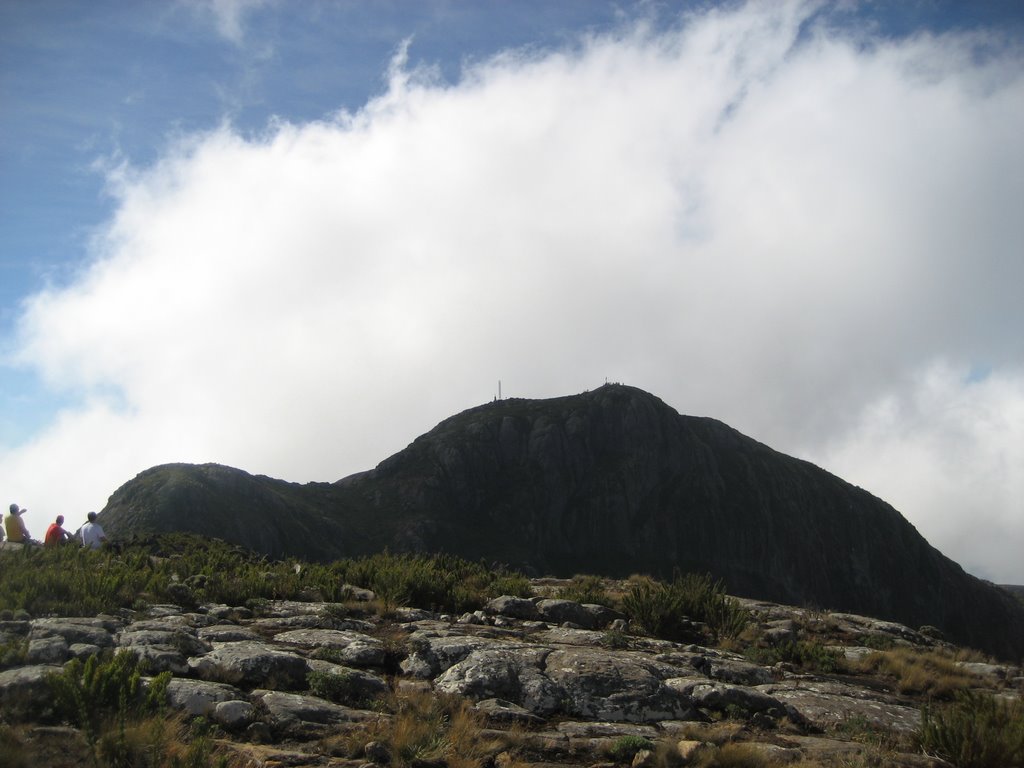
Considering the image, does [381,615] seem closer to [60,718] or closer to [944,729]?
[60,718]

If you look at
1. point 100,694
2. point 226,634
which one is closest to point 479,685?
point 226,634

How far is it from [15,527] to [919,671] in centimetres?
2159

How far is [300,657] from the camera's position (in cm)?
906

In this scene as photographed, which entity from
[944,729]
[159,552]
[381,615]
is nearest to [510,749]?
[944,729]

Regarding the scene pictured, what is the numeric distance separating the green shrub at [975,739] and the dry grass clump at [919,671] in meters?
3.52

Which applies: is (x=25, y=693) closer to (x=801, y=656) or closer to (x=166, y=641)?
(x=166, y=641)

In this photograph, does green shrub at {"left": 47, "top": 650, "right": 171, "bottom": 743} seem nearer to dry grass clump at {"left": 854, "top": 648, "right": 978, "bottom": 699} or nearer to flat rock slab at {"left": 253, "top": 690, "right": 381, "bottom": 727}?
flat rock slab at {"left": 253, "top": 690, "right": 381, "bottom": 727}

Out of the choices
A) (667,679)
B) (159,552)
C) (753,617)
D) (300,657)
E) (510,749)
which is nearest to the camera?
(510,749)

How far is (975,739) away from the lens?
8.34 meters

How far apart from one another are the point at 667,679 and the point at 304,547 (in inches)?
2445

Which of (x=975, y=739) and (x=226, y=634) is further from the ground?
(x=226, y=634)

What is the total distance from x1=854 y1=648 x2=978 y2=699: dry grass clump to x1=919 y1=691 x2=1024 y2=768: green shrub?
3.52 m

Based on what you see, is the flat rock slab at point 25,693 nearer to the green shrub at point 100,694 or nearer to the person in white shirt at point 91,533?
the green shrub at point 100,694

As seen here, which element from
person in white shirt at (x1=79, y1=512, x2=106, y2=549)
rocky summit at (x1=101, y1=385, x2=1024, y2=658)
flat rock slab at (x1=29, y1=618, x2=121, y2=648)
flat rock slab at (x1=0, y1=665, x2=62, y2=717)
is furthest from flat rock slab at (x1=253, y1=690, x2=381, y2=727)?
rocky summit at (x1=101, y1=385, x2=1024, y2=658)
